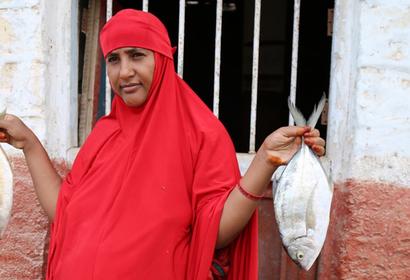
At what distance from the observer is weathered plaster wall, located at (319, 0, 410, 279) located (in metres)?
2.53

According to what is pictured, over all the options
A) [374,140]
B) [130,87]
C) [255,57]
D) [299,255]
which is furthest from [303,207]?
[255,57]

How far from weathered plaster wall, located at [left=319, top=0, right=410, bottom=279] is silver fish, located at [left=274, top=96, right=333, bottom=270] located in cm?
90

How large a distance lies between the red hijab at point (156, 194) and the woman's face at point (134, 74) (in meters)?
0.02

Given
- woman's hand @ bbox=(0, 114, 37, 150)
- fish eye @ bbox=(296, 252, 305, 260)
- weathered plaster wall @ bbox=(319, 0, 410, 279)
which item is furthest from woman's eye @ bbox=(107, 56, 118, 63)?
weathered plaster wall @ bbox=(319, 0, 410, 279)

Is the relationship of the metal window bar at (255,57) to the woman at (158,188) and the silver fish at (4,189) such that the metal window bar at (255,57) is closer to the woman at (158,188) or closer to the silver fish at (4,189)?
the woman at (158,188)

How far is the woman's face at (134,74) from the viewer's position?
1959mm

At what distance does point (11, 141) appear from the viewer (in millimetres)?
2219

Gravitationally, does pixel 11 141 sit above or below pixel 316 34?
below

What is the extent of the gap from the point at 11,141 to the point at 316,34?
3.64m

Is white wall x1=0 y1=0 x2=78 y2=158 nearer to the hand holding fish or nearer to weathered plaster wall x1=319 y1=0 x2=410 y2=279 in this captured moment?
the hand holding fish

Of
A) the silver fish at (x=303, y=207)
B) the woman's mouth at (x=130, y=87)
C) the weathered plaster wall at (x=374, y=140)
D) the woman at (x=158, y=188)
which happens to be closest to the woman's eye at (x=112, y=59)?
the woman at (x=158, y=188)

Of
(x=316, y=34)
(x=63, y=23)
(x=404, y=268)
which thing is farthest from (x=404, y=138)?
(x=316, y=34)

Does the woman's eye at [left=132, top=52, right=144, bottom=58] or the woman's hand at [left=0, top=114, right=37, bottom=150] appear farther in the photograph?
the woman's hand at [left=0, top=114, right=37, bottom=150]

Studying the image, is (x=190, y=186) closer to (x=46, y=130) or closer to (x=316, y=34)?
(x=46, y=130)
